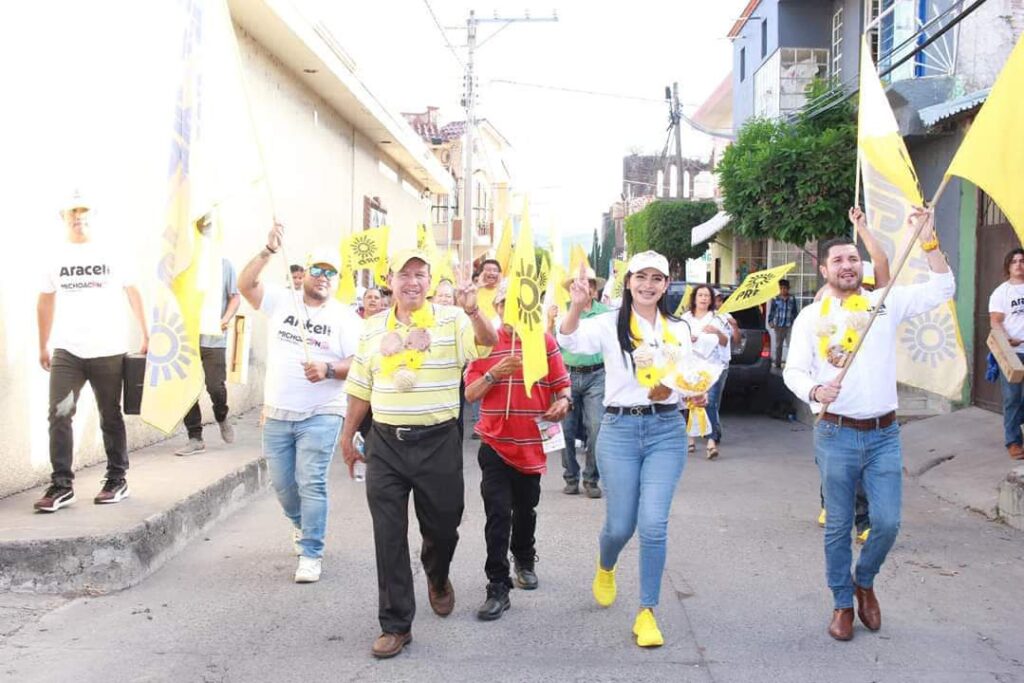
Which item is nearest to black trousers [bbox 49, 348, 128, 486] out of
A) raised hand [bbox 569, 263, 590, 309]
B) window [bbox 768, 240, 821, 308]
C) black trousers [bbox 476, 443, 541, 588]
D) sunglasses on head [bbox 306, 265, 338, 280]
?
sunglasses on head [bbox 306, 265, 338, 280]

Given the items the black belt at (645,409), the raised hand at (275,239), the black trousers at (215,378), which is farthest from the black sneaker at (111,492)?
the black belt at (645,409)

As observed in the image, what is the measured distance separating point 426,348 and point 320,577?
188cm

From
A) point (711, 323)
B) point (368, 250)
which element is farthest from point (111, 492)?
point (711, 323)

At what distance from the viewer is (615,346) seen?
201 inches

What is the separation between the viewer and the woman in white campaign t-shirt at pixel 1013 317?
8.84m

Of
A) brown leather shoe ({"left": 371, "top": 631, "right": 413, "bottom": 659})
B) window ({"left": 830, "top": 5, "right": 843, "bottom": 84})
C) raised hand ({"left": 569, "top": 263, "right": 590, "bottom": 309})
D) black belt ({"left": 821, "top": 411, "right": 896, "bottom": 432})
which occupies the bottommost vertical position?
brown leather shoe ({"left": 371, "top": 631, "right": 413, "bottom": 659})

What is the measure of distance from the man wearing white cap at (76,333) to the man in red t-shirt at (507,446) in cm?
243

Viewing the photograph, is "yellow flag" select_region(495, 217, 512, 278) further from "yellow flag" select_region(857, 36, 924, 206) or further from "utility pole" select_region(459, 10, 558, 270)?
"utility pole" select_region(459, 10, 558, 270)

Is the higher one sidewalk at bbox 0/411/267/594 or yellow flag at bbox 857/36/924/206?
yellow flag at bbox 857/36/924/206

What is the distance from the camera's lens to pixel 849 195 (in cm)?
1620

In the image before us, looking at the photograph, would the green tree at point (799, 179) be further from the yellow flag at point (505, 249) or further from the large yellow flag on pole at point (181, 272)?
the large yellow flag on pole at point (181, 272)

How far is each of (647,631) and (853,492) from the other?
1.21m

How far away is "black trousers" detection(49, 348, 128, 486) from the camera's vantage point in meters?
6.30

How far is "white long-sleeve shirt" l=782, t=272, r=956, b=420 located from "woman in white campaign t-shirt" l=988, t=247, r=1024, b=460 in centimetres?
439
